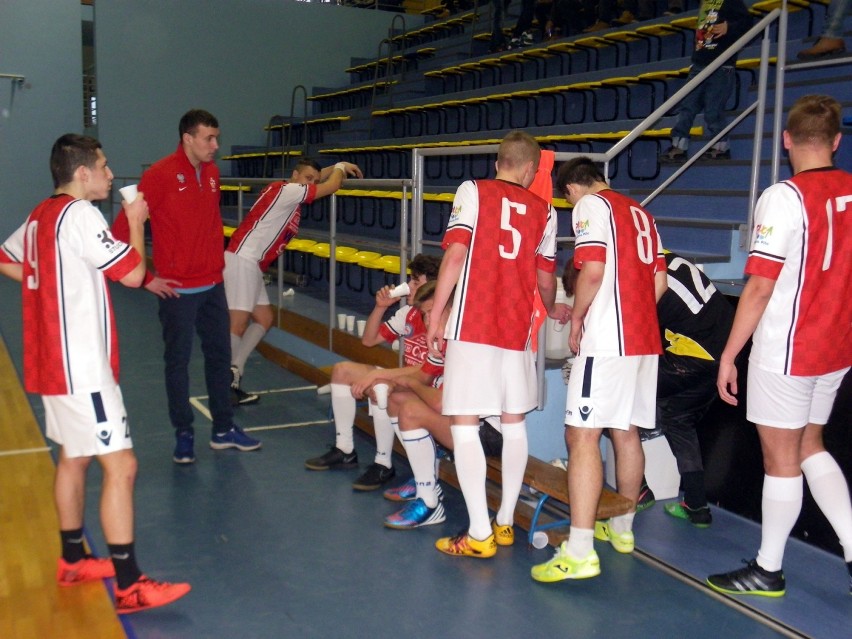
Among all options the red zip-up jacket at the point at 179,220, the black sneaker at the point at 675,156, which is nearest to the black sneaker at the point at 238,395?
the red zip-up jacket at the point at 179,220

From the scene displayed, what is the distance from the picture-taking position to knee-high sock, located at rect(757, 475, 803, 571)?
108 inches

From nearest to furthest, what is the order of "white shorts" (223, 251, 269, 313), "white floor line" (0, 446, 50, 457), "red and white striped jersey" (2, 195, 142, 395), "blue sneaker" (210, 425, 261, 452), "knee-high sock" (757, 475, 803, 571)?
"red and white striped jersey" (2, 195, 142, 395) < "knee-high sock" (757, 475, 803, 571) < "white floor line" (0, 446, 50, 457) < "blue sneaker" (210, 425, 261, 452) < "white shorts" (223, 251, 269, 313)

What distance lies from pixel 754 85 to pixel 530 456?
3653mm

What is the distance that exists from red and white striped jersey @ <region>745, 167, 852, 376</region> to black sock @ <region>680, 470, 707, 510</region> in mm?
902

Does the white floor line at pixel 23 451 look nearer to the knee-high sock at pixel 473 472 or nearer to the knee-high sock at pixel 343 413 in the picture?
the knee-high sock at pixel 343 413

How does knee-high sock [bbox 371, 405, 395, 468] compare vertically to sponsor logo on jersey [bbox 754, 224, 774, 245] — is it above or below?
below

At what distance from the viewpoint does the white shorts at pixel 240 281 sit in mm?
5426

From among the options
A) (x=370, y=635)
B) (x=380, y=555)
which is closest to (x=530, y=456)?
(x=380, y=555)

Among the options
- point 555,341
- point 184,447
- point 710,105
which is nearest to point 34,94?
point 184,447

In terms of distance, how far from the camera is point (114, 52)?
12805mm

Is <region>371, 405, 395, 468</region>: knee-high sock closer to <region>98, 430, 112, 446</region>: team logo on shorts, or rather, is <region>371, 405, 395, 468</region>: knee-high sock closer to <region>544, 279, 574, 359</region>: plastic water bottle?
<region>544, 279, 574, 359</region>: plastic water bottle

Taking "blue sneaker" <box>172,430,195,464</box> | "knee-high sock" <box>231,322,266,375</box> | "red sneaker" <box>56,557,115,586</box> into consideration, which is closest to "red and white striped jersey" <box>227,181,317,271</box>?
"knee-high sock" <box>231,322,266,375</box>

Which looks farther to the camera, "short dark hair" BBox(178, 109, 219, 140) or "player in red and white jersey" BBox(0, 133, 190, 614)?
"short dark hair" BBox(178, 109, 219, 140)

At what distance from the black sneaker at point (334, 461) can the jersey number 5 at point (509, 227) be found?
5.14 feet
